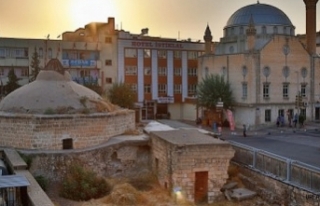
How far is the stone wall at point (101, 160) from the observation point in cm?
1641

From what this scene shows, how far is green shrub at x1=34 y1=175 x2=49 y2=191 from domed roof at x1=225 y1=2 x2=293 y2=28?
29.5 metres

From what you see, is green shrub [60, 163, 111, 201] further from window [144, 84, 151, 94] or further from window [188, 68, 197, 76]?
window [188, 68, 197, 76]

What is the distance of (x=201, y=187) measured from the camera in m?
15.5

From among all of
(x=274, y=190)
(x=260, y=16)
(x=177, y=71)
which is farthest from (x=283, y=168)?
(x=260, y=16)

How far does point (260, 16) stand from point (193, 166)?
29.2 metres

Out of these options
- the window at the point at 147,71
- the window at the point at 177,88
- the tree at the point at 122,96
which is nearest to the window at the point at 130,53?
the window at the point at 147,71

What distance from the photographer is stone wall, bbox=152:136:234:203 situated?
1505 cm

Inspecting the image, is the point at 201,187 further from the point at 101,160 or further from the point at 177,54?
the point at 177,54

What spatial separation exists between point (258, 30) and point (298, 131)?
12.7m

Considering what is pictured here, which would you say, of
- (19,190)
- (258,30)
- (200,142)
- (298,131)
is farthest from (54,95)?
(258,30)

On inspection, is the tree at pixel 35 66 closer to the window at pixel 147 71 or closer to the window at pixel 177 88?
the window at pixel 147 71

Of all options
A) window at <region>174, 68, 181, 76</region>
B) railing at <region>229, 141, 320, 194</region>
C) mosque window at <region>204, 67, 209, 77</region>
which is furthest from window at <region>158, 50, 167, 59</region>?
railing at <region>229, 141, 320, 194</region>

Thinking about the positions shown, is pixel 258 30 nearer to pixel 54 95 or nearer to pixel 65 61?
pixel 65 61

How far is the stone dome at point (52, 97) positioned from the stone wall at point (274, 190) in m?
6.80
